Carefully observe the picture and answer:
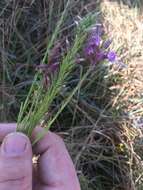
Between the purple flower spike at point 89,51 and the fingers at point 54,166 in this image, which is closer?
the purple flower spike at point 89,51

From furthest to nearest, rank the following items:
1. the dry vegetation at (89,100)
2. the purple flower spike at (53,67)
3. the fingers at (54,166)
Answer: the dry vegetation at (89,100), the fingers at (54,166), the purple flower spike at (53,67)

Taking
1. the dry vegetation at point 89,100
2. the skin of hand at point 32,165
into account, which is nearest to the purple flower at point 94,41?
the skin of hand at point 32,165

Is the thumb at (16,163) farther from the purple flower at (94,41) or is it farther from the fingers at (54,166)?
the purple flower at (94,41)

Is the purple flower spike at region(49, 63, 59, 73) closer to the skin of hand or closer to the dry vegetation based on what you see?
the skin of hand

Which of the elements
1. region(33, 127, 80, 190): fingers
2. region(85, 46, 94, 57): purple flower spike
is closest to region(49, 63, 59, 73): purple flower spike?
region(85, 46, 94, 57): purple flower spike

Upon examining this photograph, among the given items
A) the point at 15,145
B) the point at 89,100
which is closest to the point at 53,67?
the point at 15,145

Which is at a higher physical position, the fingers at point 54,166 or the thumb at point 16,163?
the thumb at point 16,163

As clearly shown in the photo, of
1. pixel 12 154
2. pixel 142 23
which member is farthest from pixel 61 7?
pixel 12 154

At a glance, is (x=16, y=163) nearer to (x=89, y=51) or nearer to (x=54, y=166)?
(x=54, y=166)
